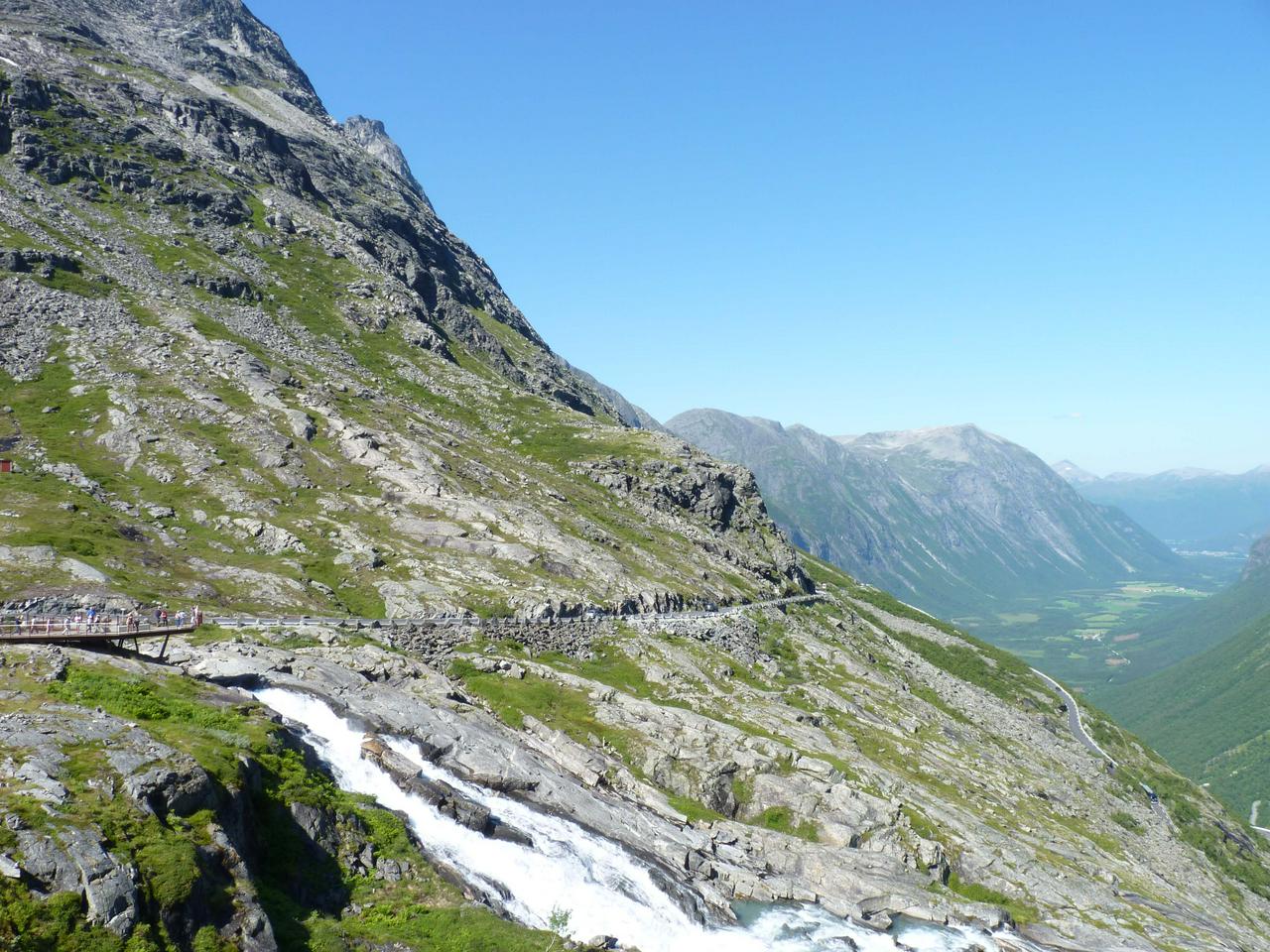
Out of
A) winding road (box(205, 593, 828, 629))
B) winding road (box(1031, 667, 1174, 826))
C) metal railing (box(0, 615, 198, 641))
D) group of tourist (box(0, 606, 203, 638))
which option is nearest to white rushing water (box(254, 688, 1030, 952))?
metal railing (box(0, 615, 198, 641))

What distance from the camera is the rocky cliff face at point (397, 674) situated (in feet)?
109

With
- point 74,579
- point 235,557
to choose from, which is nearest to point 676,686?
point 235,557

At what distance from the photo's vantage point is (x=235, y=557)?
8706 cm

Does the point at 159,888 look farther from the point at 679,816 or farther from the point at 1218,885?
the point at 1218,885

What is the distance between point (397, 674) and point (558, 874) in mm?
27394

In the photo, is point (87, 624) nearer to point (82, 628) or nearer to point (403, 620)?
point (82, 628)

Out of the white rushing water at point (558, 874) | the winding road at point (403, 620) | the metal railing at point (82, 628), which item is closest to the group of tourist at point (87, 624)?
the metal railing at point (82, 628)

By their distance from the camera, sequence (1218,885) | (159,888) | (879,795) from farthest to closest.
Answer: (1218,885) → (879,795) → (159,888)

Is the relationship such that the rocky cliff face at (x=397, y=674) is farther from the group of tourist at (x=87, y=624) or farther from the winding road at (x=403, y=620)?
the group of tourist at (x=87, y=624)

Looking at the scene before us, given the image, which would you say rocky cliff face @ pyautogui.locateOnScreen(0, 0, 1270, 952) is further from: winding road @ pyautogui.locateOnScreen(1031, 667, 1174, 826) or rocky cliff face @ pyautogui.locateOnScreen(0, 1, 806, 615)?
winding road @ pyautogui.locateOnScreen(1031, 667, 1174, 826)

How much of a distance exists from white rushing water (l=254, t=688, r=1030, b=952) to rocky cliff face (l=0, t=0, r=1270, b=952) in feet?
4.41

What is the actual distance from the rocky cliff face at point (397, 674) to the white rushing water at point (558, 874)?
1343 millimetres

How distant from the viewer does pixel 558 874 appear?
4466 centimetres

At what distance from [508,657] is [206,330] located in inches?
4088
